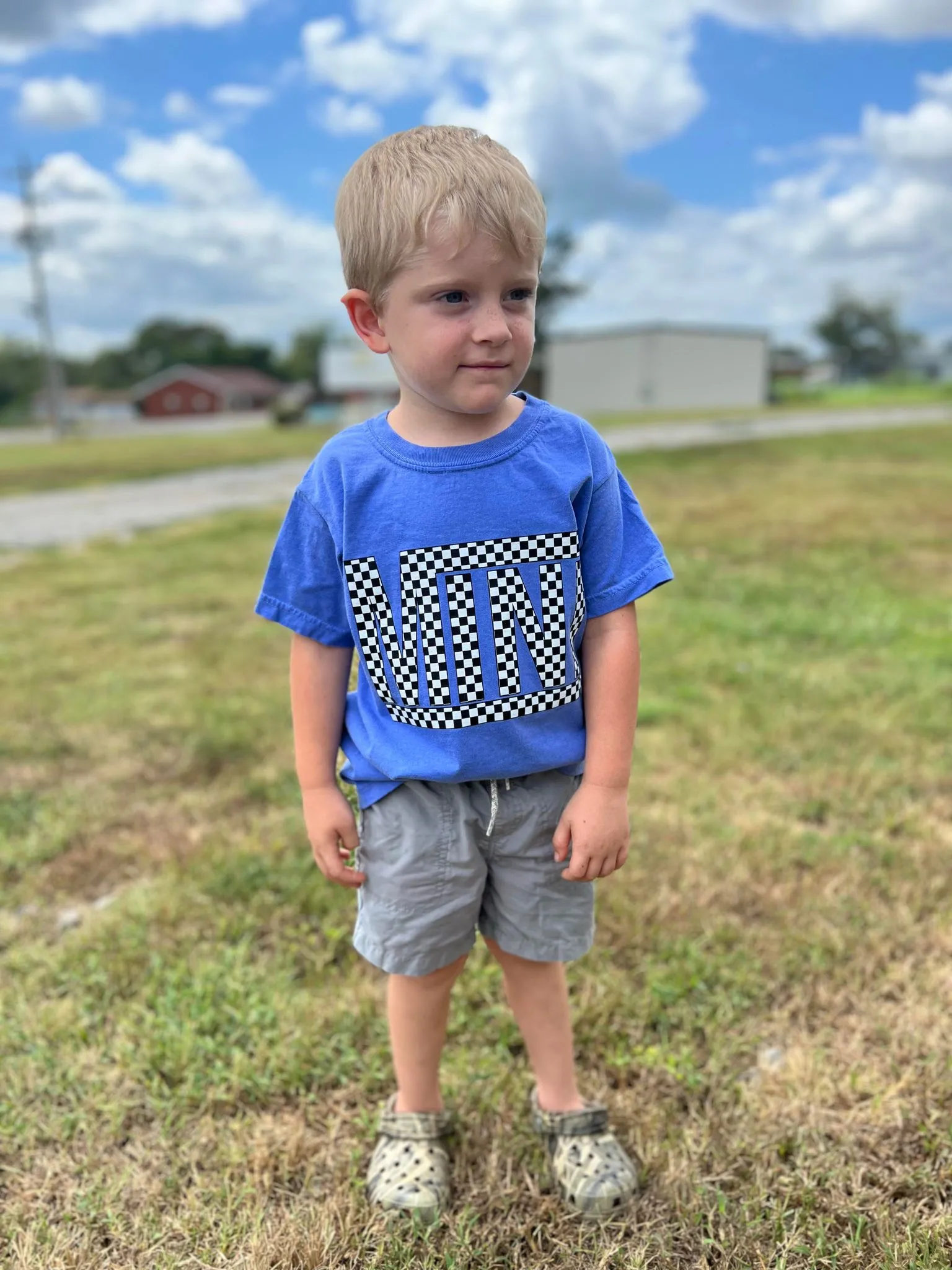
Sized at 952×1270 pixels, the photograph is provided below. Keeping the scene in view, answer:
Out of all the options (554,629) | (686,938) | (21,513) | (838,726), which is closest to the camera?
(554,629)

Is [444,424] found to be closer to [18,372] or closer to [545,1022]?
[545,1022]

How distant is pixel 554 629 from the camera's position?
1.44 meters

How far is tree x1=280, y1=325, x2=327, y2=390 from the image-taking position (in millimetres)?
72938

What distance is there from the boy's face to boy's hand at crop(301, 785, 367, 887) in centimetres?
63

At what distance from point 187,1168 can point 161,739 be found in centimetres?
205

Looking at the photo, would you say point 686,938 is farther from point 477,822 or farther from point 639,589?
point 639,589

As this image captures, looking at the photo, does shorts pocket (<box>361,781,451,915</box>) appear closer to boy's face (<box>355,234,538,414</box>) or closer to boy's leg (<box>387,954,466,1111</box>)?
boy's leg (<box>387,954,466,1111</box>)

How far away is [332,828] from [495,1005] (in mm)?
727

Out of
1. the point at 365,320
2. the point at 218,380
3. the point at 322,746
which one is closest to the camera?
the point at 365,320

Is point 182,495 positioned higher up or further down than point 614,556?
further down

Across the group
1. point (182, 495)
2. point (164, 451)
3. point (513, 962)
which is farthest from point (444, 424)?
point (164, 451)

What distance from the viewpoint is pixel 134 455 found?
20.6 m

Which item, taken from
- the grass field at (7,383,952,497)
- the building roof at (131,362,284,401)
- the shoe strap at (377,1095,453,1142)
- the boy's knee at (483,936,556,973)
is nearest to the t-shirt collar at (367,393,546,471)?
the boy's knee at (483,936,556,973)

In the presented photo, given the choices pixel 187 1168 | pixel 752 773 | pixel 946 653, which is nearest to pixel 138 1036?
pixel 187 1168
